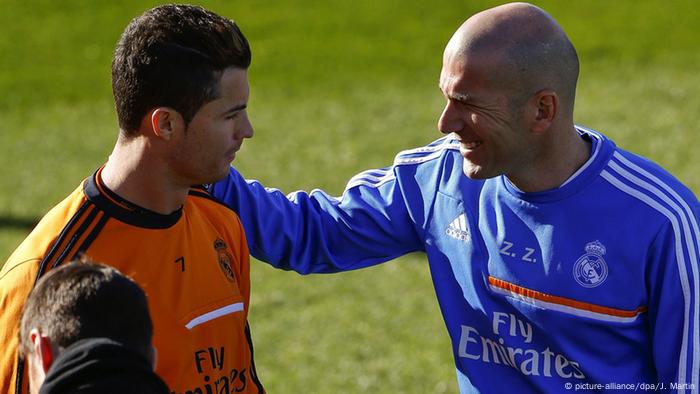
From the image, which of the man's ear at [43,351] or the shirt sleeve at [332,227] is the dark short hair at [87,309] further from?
the shirt sleeve at [332,227]

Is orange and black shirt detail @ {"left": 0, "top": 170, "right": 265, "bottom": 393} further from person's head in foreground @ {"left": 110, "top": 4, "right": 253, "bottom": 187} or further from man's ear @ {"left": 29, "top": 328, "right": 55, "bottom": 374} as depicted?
man's ear @ {"left": 29, "top": 328, "right": 55, "bottom": 374}

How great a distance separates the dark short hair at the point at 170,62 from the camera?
3.21 m

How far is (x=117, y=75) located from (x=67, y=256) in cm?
53

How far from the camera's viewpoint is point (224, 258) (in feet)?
11.4

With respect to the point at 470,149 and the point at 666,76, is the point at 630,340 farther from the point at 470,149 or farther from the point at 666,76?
the point at 666,76

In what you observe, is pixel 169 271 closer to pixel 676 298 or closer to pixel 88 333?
pixel 88 333

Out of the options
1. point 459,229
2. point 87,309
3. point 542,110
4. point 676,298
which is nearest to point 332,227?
point 459,229

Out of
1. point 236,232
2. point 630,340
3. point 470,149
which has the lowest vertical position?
point 630,340

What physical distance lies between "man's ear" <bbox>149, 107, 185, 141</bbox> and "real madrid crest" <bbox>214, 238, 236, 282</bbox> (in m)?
0.38

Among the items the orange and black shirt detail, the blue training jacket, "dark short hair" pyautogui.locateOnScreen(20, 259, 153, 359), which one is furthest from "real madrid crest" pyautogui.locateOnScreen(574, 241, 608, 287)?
"dark short hair" pyautogui.locateOnScreen(20, 259, 153, 359)

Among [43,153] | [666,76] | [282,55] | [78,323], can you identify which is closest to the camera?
[78,323]

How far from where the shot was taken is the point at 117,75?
3.26 m

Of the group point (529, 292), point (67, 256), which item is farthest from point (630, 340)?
point (67, 256)

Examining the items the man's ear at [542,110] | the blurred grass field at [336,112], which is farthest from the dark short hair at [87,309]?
the blurred grass field at [336,112]
